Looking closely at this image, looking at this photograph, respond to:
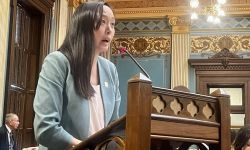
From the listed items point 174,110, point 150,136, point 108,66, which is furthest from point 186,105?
point 108,66

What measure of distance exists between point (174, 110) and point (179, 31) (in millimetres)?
8069

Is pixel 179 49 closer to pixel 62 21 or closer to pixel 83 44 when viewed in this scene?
pixel 62 21

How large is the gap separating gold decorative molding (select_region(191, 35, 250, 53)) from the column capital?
27 centimetres

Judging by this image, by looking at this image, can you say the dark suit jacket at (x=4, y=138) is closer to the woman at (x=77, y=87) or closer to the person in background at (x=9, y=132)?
the person in background at (x=9, y=132)

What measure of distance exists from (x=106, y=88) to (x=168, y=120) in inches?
20.7

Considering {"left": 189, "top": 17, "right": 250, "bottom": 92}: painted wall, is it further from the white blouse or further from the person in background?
the white blouse

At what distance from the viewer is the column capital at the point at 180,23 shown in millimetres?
9297

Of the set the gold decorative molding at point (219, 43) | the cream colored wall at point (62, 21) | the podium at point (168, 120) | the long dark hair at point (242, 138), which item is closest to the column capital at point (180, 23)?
the gold decorative molding at point (219, 43)

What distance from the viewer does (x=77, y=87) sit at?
1688 millimetres

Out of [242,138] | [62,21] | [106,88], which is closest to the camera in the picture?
[106,88]

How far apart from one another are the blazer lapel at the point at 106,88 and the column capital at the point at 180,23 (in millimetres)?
7571

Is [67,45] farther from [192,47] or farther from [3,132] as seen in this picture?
[192,47]

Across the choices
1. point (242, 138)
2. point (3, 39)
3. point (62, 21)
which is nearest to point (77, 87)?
point (242, 138)

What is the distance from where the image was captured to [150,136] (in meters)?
1.29
